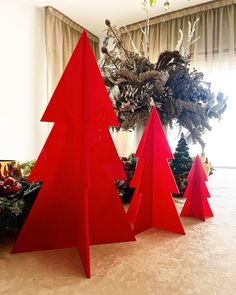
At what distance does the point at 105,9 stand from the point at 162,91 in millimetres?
2319

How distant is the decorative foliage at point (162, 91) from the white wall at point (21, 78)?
5.48 ft

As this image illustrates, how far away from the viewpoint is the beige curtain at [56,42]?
8.86 ft

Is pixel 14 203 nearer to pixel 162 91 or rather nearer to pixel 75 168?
pixel 75 168

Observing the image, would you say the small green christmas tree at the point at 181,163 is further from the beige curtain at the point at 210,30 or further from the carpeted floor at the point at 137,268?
the beige curtain at the point at 210,30

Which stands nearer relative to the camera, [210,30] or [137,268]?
[137,268]

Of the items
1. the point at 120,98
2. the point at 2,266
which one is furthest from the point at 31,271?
the point at 120,98

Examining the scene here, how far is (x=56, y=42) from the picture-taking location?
9.16 ft

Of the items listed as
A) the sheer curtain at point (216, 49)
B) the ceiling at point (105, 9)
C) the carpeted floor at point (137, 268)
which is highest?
the ceiling at point (105, 9)

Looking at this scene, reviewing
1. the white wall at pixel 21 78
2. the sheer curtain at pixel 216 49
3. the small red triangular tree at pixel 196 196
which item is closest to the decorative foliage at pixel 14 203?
the small red triangular tree at pixel 196 196


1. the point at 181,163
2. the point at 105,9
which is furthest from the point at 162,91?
the point at 105,9

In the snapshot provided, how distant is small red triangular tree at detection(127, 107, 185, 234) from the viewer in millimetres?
539

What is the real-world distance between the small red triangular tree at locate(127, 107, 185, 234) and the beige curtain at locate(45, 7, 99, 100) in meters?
2.40

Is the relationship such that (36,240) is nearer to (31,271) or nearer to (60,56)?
(31,271)

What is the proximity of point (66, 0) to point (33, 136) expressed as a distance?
150cm
